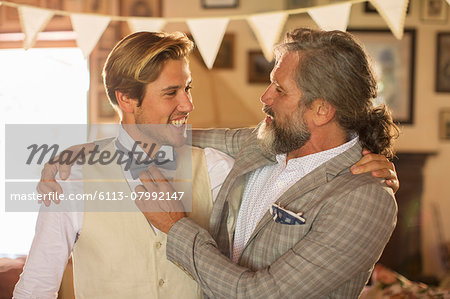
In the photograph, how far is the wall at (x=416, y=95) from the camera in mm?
4223

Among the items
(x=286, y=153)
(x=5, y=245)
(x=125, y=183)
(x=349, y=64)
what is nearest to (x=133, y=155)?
(x=125, y=183)

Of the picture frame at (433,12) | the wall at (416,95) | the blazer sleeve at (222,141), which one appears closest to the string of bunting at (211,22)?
the blazer sleeve at (222,141)

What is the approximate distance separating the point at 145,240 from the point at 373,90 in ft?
2.70

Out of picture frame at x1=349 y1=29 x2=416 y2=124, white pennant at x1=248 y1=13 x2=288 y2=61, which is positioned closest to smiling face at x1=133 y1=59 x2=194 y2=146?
white pennant at x1=248 y1=13 x2=288 y2=61

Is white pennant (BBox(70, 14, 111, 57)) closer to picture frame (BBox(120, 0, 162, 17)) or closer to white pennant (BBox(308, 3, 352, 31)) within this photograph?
white pennant (BBox(308, 3, 352, 31))

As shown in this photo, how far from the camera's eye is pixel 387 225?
1363mm

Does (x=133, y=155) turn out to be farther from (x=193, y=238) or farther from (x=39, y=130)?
(x=39, y=130)

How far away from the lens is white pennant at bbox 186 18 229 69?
2.46 m

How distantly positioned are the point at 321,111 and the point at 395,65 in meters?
3.06

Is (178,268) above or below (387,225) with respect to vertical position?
below

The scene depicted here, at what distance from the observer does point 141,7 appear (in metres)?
4.25

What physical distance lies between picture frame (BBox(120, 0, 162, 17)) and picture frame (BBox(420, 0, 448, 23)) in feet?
7.13

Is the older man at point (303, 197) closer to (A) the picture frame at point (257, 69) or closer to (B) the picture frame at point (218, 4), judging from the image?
(A) the picture frame at point (257, 69)

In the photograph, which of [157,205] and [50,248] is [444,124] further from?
[50,248]
